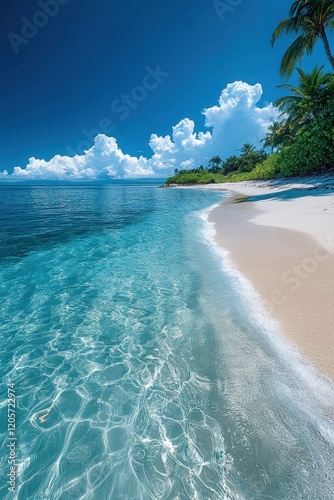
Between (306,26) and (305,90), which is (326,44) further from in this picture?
(305,90)

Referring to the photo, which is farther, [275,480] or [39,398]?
[39,398]

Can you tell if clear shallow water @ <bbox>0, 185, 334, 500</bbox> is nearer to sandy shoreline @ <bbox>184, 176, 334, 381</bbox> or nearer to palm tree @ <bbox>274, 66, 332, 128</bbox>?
sandy shoreline @ <bbox>184, 176, 334, 381</bbox>

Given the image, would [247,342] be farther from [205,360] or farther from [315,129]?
[315,129]

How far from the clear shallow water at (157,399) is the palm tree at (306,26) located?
24.7m

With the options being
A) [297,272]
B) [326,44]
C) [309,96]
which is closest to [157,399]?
[297,272]

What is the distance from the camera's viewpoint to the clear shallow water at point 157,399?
2.18m

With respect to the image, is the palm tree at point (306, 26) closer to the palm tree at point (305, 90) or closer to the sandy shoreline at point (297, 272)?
the palm tree at point (305, 90)

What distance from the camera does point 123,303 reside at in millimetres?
5488

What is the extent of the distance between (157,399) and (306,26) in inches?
1155

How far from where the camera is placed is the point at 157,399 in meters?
3.05

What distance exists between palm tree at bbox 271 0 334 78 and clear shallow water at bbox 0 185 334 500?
2471 cm

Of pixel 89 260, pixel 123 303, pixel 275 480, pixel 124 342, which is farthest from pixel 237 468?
pixel 89 260

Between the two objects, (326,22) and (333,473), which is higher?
(326,22)

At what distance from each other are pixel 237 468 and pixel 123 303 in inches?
151
